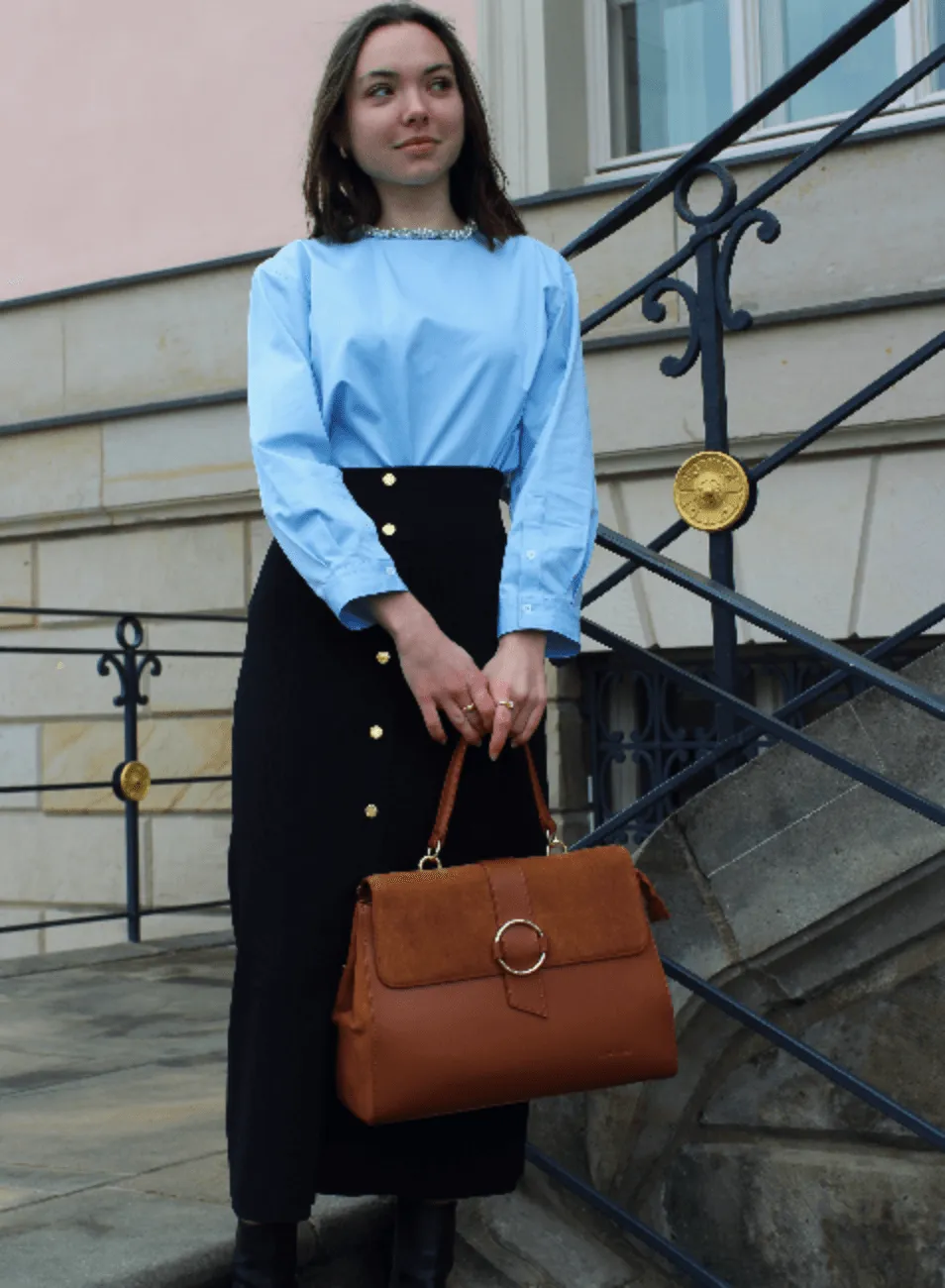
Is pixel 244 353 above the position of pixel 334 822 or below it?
above

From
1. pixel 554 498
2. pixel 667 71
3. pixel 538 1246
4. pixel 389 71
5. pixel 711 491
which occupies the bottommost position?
pixel 538 1246

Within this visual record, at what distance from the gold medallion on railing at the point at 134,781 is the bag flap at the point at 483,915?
4.44m

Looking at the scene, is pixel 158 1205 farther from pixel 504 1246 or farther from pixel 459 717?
pixel 459 717

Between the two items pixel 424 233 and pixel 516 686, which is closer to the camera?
pixel 516 686

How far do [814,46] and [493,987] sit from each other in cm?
545

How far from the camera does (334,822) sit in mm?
2340

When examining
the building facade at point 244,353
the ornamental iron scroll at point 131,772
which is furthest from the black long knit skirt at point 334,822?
the ornamental iron scroll at point 131,772

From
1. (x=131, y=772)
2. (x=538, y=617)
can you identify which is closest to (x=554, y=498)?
(x=538, y=617)

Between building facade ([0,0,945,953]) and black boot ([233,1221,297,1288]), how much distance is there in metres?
4.19

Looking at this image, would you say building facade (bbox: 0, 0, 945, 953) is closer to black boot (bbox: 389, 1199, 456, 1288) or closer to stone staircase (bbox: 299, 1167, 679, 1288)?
stone staircase (bbox: 299, 1167, 679, 1288)

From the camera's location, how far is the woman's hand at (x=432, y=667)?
227cm

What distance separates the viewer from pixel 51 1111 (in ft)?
12.2

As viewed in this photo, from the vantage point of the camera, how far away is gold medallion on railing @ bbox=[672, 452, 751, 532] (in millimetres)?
3279

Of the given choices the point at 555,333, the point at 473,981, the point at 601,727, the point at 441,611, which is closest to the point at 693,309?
the point at 555,333
